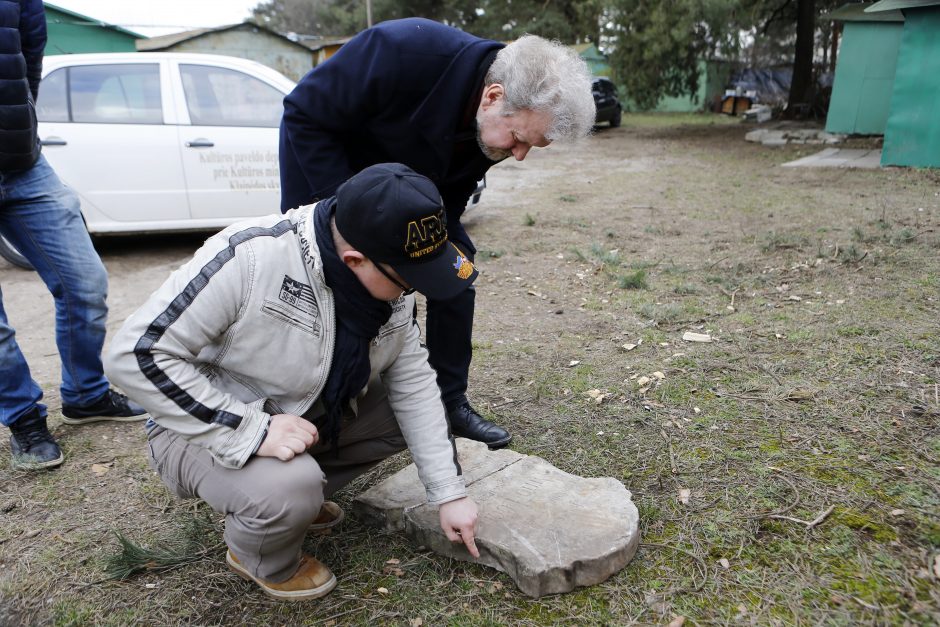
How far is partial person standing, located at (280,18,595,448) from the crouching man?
1.89 ft

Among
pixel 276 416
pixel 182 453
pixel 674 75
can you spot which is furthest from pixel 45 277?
pixel 674 75

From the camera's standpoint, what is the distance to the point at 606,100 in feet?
61.2

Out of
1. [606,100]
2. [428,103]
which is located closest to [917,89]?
[428,103]

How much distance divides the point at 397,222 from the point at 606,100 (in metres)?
18.5

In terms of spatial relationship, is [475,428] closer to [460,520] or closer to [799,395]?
[460,520]

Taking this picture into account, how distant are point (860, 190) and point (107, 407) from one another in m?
7.84

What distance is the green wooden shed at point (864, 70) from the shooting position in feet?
39.9

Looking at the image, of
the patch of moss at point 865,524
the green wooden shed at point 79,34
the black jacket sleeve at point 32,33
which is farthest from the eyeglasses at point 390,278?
the green wooden shed at point 79,34

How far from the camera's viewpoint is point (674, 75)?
15492 mm

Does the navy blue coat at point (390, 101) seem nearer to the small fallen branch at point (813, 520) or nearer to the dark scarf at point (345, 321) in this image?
the dark scarf at point (345, 321)

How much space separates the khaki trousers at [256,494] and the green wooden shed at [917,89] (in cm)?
987

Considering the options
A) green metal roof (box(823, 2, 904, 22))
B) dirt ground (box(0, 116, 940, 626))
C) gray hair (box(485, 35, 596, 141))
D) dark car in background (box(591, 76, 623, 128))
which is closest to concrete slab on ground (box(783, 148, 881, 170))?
green metal roof (box(823, 2, 904, 22))

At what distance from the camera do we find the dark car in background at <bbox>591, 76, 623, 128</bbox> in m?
18.3

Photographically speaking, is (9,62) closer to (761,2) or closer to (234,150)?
(234,150)
